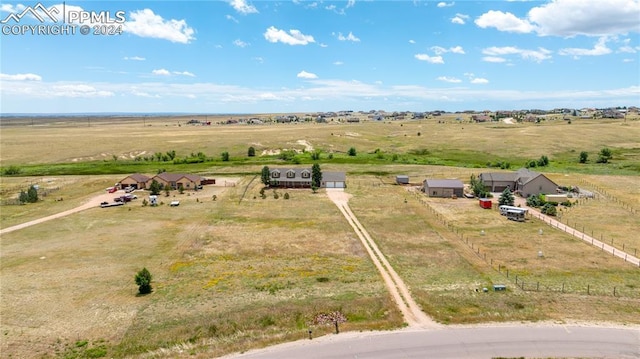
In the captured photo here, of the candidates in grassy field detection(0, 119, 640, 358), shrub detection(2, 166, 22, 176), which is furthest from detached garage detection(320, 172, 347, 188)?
shrub detection(2, 166, 22, 176)

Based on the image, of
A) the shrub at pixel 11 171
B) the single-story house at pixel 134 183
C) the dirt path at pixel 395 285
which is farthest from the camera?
the shrub at pixel 11 171

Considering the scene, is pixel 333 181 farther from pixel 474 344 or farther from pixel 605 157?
pixel 605 157

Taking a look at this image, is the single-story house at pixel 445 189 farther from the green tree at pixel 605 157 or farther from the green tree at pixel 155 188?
the green tree at pixel 605 157

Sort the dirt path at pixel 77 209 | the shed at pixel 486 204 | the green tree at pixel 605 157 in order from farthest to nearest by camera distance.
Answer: the green tree at pixel 605 157
the shed at pixel 486 204
the dirt path at pixel 77 209

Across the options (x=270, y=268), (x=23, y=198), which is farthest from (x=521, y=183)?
(x=23, y=198)

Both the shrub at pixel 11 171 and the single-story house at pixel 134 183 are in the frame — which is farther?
the shrub at pixel 11 171

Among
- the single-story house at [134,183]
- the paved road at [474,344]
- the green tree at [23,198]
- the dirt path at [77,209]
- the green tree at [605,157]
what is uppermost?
the green tree at [605,157]

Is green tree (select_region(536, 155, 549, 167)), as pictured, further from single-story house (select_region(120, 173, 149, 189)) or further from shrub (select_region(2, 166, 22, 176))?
shrub (select_region(2, 166, 22, 176))

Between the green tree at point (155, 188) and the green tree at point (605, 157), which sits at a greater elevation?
the green tree at point (605, 157)

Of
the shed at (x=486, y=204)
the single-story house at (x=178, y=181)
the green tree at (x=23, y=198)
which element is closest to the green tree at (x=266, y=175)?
the single-story house at (x=178, y=181)
